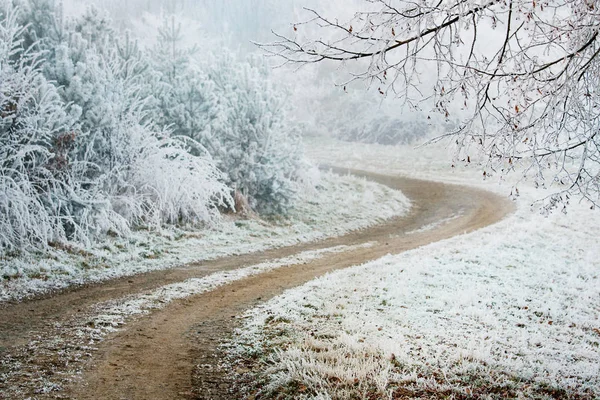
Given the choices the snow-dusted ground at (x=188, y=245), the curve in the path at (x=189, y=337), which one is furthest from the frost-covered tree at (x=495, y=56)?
the snow-dusted ground at (x=188, y=245)

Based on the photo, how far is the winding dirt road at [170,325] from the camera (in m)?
5.72

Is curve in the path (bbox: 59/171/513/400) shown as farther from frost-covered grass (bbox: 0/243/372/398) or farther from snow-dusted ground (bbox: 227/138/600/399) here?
snow-dusted ground (bbox: 227/138/600/399)

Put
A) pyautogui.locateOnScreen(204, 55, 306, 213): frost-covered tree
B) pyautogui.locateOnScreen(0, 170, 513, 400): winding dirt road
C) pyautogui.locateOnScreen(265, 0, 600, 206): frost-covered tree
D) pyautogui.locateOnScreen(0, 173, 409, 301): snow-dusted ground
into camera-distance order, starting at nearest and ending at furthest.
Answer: pyautogui.locateOnScreen(265, 0, 600, 206): frost-covered tree
pyautogui.locateOnScreen(0, 170, 513, 400): winding dirt road
pyautogui.locateOnScreen(0, 173, 409, 301): snow-dusted ground
pyautogui.locateOnScreen(204, 55, 306, 213): frost-covered tree

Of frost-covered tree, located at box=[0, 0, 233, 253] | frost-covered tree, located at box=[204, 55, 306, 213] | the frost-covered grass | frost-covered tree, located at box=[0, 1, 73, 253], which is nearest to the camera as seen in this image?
the frost-covered grass

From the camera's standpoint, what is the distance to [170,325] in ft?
25.9

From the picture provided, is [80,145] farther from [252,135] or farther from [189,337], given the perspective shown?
[189,337]

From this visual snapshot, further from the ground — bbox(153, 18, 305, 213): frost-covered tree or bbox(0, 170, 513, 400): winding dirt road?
bbox(153, 18, 305, 213): frost-covered tree

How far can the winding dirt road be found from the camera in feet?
18.8

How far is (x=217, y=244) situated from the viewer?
14.6 metres

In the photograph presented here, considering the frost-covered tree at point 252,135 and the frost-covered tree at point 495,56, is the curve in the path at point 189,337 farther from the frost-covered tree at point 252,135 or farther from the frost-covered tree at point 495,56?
the frost-covered tree at point 495,56

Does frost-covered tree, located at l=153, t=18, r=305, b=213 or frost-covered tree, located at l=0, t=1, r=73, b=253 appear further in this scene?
frost-covered tree, located at l=153, t=18, r=305, b=213

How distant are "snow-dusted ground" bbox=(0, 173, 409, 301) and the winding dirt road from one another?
625 millimetres

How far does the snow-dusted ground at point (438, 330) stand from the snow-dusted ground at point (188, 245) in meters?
4.24

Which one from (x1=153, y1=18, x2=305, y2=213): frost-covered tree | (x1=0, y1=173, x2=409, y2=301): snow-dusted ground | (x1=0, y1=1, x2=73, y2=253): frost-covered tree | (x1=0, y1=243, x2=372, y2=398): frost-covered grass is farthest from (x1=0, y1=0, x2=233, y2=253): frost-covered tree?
(x1=0, y1=243, x2=372, y2=398): frost-covered grass
